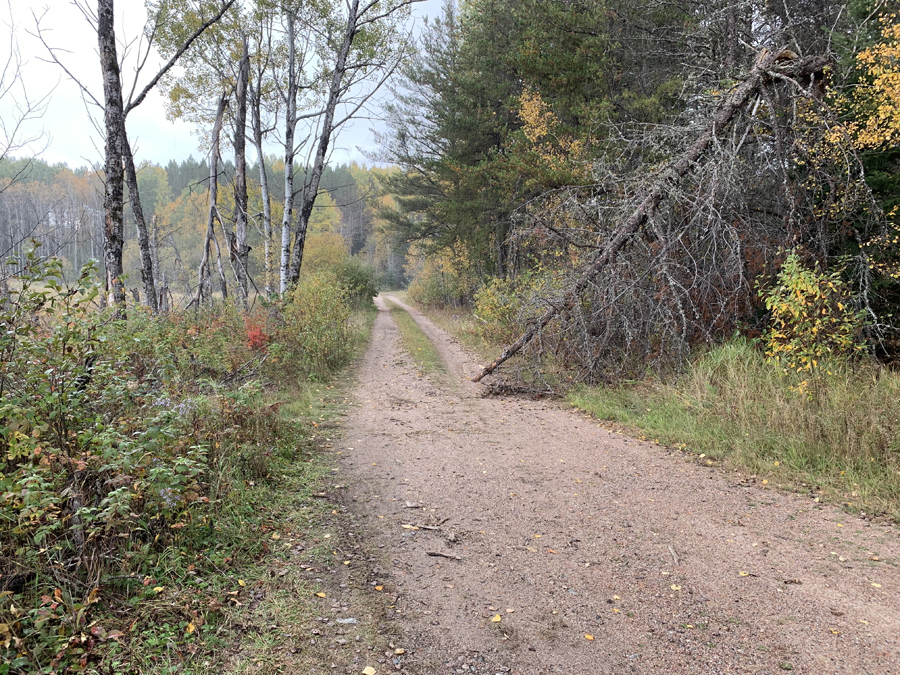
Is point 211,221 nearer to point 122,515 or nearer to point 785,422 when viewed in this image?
point 122,515

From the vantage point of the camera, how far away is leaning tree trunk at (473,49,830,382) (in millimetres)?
6520

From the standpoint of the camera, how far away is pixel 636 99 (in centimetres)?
999

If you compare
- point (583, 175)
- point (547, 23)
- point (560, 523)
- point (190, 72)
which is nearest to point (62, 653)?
point (560, 523)

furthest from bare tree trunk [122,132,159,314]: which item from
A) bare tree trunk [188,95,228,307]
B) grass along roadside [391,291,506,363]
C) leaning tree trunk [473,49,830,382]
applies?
grass along roadside [391,291,506,363]

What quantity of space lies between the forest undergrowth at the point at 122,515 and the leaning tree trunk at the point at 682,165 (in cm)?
499

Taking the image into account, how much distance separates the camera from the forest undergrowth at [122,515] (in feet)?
7.66

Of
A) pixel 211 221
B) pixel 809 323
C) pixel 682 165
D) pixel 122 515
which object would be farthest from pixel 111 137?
pixel 809 323

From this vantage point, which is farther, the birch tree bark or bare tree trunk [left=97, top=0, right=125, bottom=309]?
the birch tree bark

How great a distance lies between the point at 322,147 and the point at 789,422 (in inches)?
449

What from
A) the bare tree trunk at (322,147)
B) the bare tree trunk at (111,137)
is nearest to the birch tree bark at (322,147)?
the bare tree trunk at (322,147)

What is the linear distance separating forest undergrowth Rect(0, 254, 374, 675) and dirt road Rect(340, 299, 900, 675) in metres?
0.76

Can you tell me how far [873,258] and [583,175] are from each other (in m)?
5.14

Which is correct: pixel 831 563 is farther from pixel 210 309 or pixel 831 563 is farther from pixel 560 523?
pixel 210 309

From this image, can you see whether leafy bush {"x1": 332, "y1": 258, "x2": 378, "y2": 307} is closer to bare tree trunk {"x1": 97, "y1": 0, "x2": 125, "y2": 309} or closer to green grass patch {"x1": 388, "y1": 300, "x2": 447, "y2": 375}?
green grass patch {"x1": 388, "y1": 300, "x2": 447, "y2": 375}
